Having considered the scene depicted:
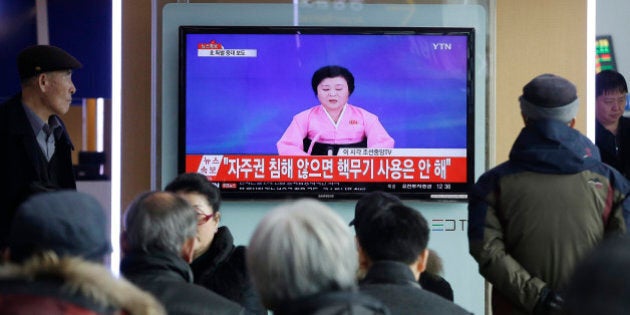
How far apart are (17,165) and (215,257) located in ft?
3.41

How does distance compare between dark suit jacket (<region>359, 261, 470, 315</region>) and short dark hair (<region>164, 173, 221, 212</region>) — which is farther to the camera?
short dark hair (<region>164, 173, 221, 212</region>)

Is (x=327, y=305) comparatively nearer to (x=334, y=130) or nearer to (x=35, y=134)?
(x=35, y=134)

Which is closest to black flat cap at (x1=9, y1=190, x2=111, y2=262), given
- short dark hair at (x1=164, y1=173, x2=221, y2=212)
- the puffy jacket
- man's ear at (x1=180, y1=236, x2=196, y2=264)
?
the puffy jacket

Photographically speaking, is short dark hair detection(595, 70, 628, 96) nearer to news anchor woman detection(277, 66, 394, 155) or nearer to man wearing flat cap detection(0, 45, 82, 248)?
news anchor woman detection(277, 66, 394, 155)

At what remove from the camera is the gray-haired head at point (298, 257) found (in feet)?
6.24

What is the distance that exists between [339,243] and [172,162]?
3.20 metres

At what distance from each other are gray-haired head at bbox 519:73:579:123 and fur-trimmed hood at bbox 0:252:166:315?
193 cm

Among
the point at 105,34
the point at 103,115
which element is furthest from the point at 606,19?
the point at 103,115

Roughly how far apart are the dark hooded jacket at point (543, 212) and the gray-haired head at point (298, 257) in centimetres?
154

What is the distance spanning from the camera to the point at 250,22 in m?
5.00

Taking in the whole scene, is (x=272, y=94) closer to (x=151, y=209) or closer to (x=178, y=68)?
(x=178, y=68)

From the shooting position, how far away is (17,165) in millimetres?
4078

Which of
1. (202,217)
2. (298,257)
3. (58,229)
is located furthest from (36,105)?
(298,257)

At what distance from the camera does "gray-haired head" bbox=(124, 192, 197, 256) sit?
2.65 meters
